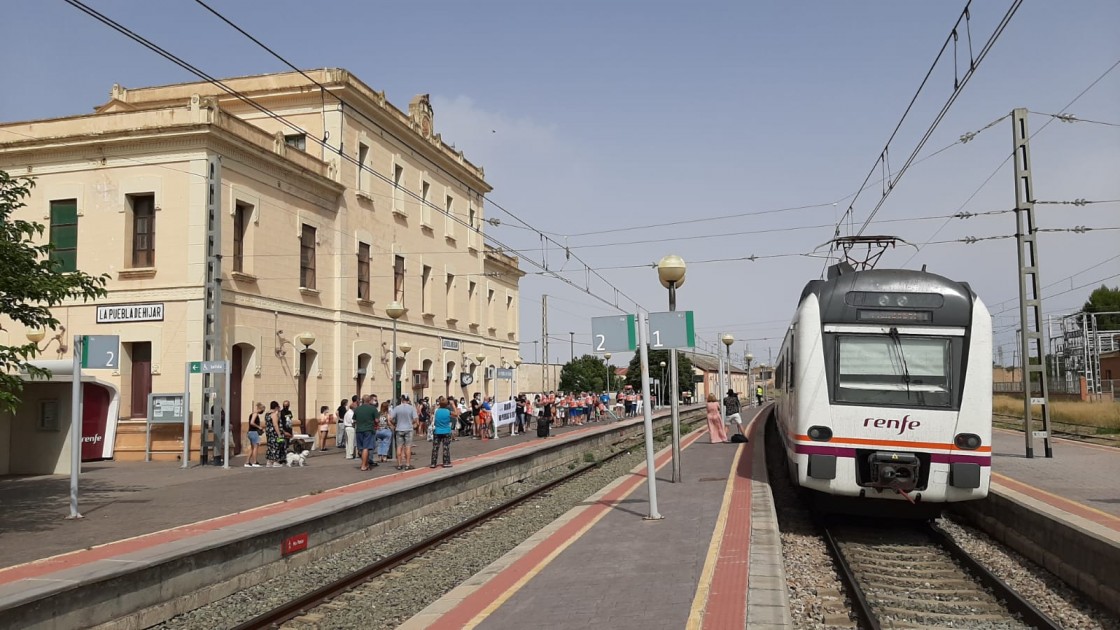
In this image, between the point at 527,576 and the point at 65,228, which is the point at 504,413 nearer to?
the point at 65,228

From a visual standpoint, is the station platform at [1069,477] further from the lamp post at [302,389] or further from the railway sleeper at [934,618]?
the lamp post at [302,389]

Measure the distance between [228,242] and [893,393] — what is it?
17.7m

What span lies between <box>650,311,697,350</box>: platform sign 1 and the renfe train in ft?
4.91

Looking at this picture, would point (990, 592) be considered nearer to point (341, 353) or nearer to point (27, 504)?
point (27, 504)

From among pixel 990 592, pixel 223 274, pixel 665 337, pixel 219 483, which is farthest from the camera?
pixel 223 274

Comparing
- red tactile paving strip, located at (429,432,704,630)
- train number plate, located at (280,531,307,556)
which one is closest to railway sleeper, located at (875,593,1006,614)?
red tactile paving strip, located at (429,432,704,630)

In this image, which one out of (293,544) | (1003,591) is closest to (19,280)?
(293,544)

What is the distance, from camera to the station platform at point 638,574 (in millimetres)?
6160

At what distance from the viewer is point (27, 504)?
12.6 m

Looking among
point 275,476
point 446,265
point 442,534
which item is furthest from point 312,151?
point 442,534

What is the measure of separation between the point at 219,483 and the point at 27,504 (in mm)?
3449

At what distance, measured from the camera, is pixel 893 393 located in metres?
9.91

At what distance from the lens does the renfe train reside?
9.61m

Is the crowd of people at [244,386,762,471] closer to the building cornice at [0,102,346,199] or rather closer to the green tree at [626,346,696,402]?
the building cornice at [0,102,346,199]
